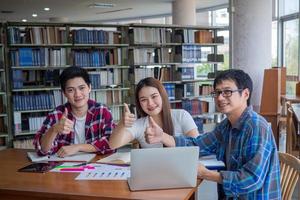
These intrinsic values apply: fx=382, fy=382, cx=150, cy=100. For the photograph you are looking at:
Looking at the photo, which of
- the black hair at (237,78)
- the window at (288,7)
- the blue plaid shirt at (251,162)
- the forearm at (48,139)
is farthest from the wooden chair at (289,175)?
the window at (288,7)

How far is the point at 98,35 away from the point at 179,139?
14.0 ft

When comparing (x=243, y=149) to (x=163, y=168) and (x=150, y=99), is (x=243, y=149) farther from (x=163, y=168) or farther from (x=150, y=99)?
(x=150, y=99)

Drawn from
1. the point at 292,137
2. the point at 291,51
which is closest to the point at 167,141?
the point at 292,137

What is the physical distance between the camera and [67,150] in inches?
90.5

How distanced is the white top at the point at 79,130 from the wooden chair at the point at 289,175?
1250mm

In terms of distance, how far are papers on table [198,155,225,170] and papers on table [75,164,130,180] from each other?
0.40 m

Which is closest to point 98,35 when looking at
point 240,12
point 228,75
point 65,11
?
point 240,12

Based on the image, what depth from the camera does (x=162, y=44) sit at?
6676 mm

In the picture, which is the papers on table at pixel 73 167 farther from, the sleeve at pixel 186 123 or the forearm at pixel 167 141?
the sleeve at pixel 186 123

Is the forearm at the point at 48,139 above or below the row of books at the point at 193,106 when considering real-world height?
above

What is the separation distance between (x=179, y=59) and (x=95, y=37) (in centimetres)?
161

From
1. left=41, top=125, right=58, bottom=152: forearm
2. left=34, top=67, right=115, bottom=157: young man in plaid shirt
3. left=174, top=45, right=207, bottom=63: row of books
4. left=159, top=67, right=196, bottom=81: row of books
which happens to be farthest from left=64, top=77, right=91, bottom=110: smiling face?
left=174, top=45, right=207, bottom=63: row of books

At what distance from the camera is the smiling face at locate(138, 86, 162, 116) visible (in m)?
2.38

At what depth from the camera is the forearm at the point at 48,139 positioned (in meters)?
2.28
